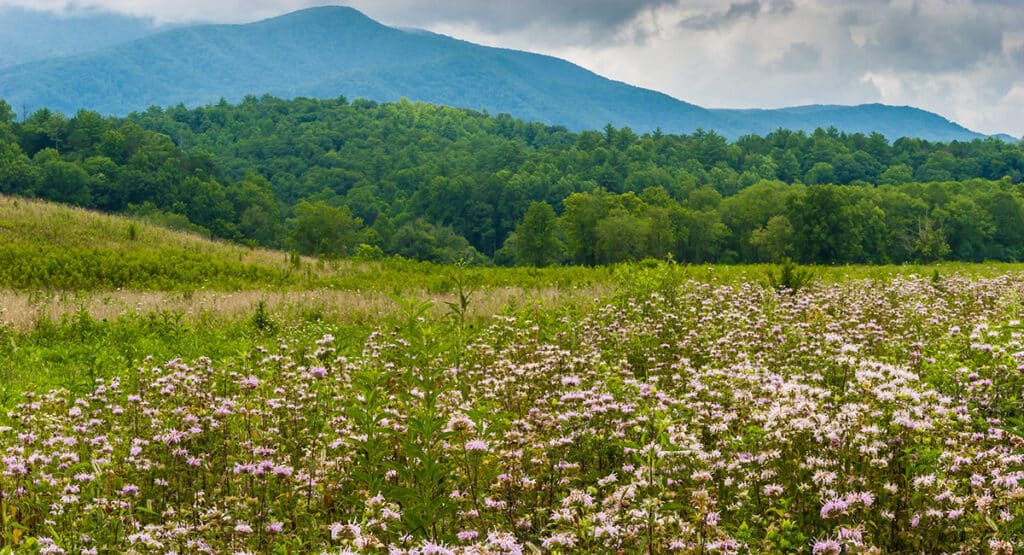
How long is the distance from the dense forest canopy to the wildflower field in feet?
193

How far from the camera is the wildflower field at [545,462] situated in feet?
11.2

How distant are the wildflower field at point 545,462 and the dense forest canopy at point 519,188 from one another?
58.7 meters

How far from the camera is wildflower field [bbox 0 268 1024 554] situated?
11.2ft

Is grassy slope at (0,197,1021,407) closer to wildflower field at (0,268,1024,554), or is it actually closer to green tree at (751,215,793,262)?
wildflower field at (0,268,1024,554)

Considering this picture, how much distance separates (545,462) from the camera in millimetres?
4680

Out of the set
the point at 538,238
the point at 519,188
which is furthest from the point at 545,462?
the point at 519,188

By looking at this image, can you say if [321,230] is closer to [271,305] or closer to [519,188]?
[519,188]

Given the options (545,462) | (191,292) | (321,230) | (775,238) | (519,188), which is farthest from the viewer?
(519,188)

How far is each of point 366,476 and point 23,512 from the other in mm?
2825

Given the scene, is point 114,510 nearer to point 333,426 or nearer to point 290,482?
point 290,482

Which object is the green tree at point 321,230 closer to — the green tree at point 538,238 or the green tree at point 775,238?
the green tree at point 538,238

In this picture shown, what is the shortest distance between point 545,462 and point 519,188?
13244 centimetres

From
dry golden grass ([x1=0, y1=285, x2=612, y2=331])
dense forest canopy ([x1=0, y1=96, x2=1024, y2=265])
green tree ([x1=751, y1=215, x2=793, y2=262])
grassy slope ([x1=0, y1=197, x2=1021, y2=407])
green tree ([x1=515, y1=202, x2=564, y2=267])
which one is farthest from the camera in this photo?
green tree ([x1=515, y1=202, x2=564, y2=267])

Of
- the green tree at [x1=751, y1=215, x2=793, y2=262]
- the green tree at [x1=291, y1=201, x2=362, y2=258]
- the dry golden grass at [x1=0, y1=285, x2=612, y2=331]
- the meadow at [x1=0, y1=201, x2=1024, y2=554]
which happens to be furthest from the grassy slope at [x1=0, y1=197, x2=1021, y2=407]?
the green tree at [x1=751, y1=215, x2=793, y2=262]
